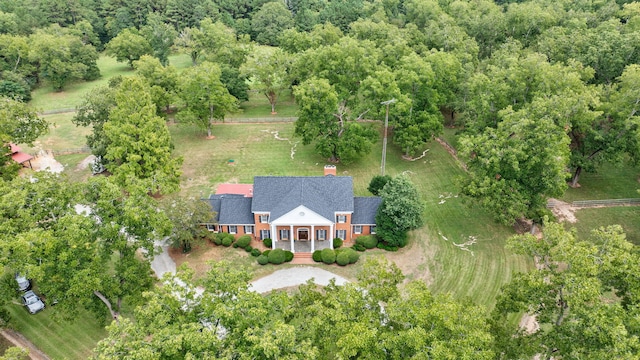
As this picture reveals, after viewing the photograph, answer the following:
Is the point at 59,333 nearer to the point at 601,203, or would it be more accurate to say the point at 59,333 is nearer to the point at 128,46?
the point at 601,203

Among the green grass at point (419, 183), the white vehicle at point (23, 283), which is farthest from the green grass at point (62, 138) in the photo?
the white vehicle at point (23, 283)

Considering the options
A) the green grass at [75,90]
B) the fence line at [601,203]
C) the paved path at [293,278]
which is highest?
the green grass at [75,90]

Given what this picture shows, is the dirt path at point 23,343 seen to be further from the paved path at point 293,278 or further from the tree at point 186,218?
the paved path at point 293,278

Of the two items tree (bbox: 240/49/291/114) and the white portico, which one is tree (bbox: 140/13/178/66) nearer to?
tree (bbox: 240/49/291/114)

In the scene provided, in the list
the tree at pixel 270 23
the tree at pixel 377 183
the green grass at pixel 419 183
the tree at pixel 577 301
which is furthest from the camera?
the tree at pixel 270 23

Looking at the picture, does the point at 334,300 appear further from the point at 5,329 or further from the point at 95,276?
the point at 5,329

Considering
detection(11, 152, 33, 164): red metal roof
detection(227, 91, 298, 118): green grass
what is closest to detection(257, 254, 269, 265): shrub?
detection(227, 91, 298, 118): green grass

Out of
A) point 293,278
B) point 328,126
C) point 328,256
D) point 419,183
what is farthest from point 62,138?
point 419,183
